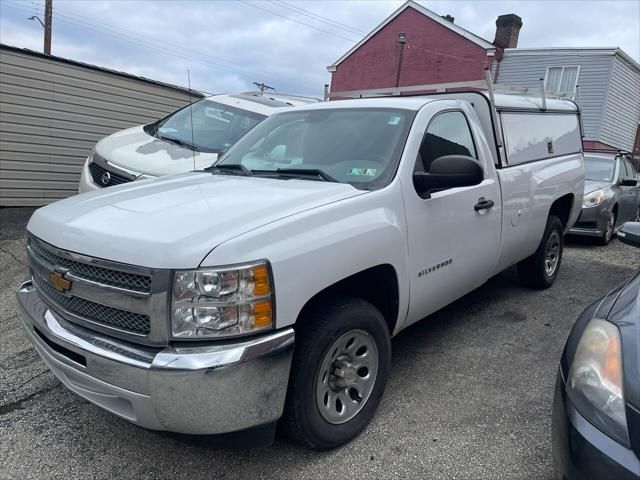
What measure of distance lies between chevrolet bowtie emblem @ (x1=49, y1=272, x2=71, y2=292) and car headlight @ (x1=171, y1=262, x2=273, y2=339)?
672mm

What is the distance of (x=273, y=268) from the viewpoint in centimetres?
210

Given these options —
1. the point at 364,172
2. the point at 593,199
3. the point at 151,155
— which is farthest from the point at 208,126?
the point at 593,199

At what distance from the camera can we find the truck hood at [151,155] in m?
4.96

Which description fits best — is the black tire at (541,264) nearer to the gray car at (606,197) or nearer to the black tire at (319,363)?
the gray car at (606,197)

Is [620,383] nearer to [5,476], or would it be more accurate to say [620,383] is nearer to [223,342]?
[223,342]

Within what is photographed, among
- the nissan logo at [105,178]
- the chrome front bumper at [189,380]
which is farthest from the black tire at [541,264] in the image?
the nissan logo at [105,178]

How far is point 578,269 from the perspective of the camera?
6375mm

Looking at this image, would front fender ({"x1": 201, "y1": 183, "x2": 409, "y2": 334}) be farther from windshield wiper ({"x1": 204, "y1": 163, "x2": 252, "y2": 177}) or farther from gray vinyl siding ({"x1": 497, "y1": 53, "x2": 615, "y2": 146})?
gray vinyl siding ({"x1": 497, "y1": 53, "x2": 615, "y2": 146})

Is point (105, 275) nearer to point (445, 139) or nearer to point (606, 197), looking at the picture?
point (445, 139)

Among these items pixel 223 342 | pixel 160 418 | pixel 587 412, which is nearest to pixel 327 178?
pixel 223 342

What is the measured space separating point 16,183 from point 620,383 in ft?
27.4

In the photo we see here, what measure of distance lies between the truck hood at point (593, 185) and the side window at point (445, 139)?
517 centimetres

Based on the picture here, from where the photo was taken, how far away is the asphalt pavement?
246 centimetres

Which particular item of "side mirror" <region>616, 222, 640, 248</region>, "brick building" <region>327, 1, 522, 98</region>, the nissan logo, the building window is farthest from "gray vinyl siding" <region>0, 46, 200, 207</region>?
the building window
